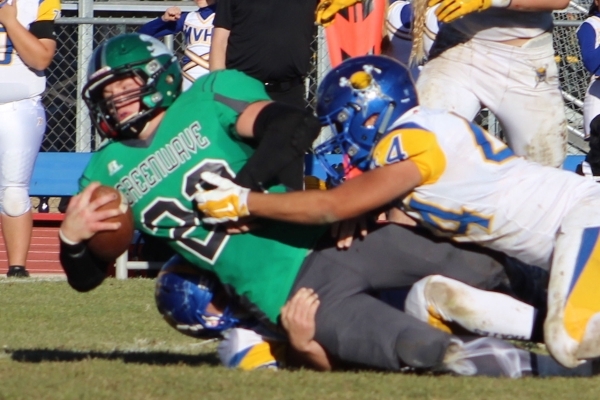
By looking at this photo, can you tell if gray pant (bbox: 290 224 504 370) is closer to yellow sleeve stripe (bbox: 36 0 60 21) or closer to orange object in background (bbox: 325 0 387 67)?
orange object in background (bbox: 325 0 387 67)

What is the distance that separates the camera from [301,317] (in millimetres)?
4383

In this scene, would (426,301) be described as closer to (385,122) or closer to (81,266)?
(385,122)

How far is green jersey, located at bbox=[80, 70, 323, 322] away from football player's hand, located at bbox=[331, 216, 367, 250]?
98 mm

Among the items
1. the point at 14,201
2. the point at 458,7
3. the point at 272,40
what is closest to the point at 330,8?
the point at 272,40

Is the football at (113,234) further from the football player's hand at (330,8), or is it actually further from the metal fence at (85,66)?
the metal fence at (85,66)

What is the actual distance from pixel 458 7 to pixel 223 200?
1557 mm

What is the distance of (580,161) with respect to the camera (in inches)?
370

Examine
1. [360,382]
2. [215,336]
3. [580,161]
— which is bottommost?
[580,161]

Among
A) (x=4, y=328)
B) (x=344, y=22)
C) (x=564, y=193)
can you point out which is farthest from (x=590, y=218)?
(x=4, y=328)

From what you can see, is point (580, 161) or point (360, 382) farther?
point (580, 161)

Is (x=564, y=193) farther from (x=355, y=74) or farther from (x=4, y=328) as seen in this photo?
(x=4, y=328)

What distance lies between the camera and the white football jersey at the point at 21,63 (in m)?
7.84

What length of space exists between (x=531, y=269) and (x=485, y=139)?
699 millimetres

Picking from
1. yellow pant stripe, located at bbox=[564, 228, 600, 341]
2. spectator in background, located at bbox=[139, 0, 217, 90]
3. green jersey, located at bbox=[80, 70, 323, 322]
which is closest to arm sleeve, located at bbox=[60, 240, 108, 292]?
green jersey, located at bbox=[80, 70, 323, 322]
